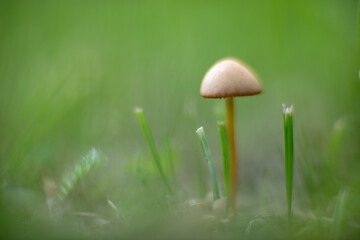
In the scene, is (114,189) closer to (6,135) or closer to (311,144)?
(6,135)

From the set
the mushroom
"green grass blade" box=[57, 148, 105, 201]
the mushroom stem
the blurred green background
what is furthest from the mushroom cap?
"green grass blade" box=[57, 148, 105, 201]

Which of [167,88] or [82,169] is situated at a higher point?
[167,88]

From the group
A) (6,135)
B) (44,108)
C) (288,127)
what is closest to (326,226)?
(288,127)

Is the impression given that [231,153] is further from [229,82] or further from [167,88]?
[167,88]

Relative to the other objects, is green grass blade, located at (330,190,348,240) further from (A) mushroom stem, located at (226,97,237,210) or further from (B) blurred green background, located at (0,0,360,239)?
(A) mushroom stem, located at (226,97,237,210)

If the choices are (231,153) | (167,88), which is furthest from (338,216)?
(167,88)

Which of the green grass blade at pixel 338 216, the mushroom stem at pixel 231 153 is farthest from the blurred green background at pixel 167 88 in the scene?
the mushroom stem at pixel 231 153

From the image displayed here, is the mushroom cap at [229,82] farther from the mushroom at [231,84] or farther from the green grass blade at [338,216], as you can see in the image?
the green grass blade at [338,216]
